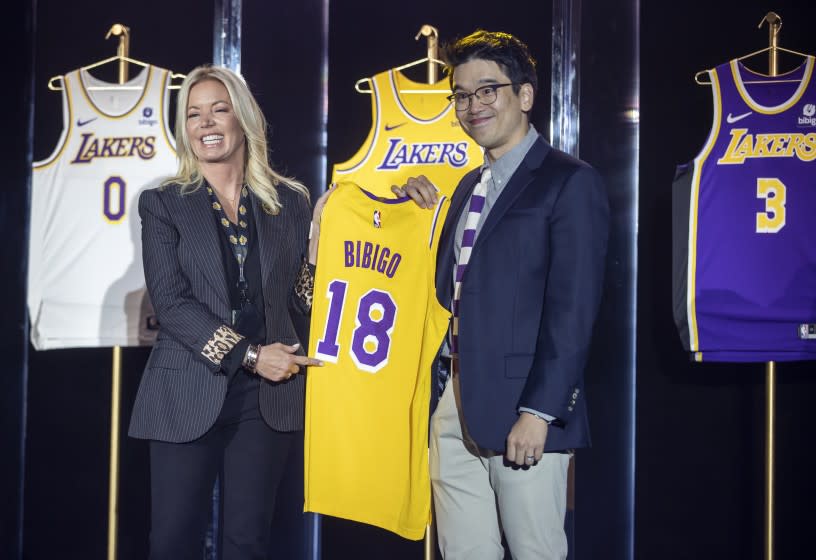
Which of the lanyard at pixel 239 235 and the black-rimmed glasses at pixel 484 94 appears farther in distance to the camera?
the lanyard at pixel 239 235

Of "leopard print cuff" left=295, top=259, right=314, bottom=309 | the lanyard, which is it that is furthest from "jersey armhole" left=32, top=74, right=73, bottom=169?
"leopard print cuff" left=295, top=259, right=314, bottom=309

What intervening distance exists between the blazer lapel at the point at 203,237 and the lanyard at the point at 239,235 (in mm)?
37

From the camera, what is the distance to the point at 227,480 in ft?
6.85

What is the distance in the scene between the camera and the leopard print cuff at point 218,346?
1.97 meters

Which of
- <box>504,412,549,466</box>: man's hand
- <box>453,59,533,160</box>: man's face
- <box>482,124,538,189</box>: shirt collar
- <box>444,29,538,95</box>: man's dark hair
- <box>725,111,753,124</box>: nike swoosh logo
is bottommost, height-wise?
<box>504,412,549,466</box>: man's hand

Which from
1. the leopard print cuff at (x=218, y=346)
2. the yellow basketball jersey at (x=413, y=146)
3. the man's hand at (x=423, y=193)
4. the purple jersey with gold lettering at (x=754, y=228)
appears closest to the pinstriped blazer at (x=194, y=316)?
the leopard print cuff at (x=218, y=346)

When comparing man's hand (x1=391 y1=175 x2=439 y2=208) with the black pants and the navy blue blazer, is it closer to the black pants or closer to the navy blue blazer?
the navy blue blazer

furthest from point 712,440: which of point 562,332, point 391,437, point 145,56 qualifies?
point 145,56

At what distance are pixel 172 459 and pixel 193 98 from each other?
897mm

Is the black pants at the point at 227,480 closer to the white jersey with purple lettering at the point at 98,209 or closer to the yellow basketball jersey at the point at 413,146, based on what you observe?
the yellow basketball jersey at the point at 413,146

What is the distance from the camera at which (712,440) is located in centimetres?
331

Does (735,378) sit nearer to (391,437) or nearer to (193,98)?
(391,437)

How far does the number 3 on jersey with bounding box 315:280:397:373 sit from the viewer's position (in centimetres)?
221

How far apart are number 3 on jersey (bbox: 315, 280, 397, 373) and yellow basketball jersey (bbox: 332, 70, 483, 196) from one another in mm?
939
